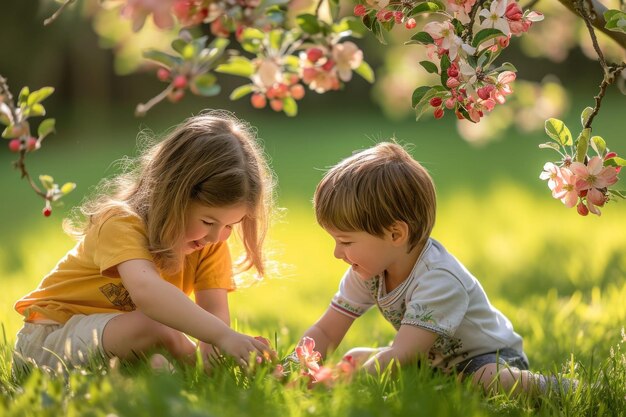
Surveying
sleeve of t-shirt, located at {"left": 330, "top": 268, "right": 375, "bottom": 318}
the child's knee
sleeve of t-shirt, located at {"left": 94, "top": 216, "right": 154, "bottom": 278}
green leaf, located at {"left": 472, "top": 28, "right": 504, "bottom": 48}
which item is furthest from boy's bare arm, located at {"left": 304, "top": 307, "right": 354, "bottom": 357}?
green leaf, located at {"left": 472, "top": 28, "right": 504, "bottom": 48}

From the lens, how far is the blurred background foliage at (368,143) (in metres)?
3.63

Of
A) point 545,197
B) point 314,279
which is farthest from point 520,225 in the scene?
point 314,279

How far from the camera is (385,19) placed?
6.74ft

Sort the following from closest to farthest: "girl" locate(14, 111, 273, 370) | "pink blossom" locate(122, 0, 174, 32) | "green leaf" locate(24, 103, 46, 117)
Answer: "pink blossom" locate(122, 0, 174, 32) < "green leaf" locate(24, 103, 46, 117) < "girl" locate(14, 111, 273, 370)

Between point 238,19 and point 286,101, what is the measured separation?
0.34 metres

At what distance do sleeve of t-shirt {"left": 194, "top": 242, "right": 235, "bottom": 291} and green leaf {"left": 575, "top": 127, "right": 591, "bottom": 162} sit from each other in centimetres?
126

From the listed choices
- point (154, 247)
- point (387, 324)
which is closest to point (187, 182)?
point (154, 247)

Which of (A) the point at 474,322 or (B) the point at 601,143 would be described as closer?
(B) the point at 601,143

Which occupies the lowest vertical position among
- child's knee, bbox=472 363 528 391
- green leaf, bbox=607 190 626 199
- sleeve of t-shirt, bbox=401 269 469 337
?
child's knee, bbox=472 363 528 391

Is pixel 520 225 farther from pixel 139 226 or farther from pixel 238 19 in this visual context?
pixel 238 19

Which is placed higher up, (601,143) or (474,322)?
(601,143)

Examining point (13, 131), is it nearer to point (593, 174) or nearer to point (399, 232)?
point (399, 232)

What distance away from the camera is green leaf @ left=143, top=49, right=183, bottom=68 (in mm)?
→ 1717

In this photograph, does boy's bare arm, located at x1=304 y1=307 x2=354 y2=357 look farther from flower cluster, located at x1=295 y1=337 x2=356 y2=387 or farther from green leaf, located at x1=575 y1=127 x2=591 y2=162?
green leaf, located at x1=575 y1=127 x2=591 y2=162
